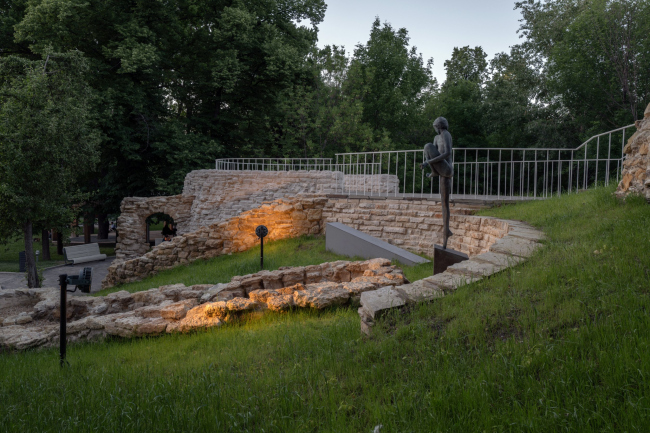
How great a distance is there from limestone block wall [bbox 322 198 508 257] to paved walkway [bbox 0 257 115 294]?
32.6 ft

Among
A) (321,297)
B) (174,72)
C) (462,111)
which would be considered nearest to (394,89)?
(462,111)

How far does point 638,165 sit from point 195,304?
671 cm

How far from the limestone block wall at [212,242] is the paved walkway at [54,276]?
6.63 ft

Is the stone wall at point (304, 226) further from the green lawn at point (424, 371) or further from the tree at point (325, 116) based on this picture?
the tree at point (325, 116)

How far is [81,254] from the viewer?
64.5 feet

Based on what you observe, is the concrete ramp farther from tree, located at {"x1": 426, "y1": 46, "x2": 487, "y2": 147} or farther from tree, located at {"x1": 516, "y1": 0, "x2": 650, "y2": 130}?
tree, located at {"x1": 426, "y1": 46, "x2": 487, "y2": 147}

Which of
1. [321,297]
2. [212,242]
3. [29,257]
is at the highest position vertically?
[321,297]

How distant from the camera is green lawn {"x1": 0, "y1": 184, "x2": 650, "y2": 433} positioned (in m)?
2.11

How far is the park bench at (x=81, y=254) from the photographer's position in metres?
19.0

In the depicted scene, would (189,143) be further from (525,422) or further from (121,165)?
Answer: (525,422)

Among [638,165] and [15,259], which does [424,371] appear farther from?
[15,259]

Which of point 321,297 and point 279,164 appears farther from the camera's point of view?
point 279,164

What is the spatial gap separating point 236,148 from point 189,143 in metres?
4.39

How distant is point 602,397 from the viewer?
1.99 metres
